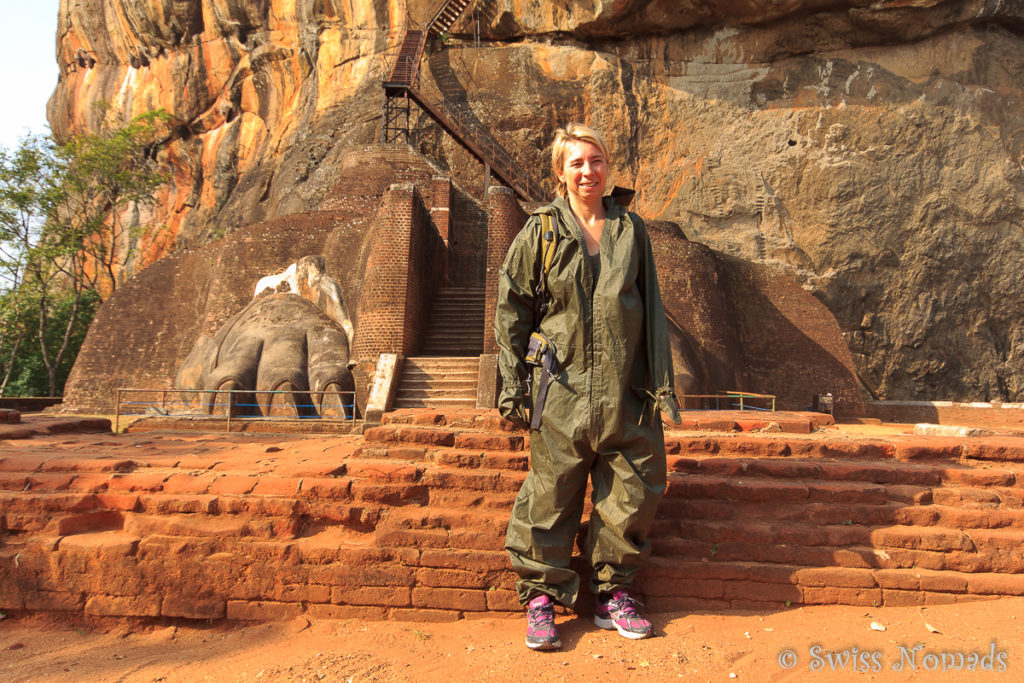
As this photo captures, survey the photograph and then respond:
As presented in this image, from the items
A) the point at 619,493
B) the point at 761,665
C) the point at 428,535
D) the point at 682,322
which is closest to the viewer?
the point at 761,665

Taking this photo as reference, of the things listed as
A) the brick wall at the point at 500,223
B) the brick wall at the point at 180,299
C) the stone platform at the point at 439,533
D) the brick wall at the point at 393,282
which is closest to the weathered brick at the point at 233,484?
the stone platform at the point at 439,533

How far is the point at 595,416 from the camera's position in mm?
2678

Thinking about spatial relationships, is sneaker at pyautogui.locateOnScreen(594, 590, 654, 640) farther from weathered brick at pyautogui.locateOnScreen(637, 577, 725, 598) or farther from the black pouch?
the black pouch

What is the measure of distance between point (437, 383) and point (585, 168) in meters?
6.32

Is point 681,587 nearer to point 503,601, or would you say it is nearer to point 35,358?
point 503,601

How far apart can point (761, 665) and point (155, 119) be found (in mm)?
32607

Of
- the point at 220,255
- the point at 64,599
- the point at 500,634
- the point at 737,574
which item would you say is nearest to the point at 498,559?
the point at 500,634

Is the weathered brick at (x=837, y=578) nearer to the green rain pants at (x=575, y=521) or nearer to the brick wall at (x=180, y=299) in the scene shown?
the green rain pants at (x=575, y=521)

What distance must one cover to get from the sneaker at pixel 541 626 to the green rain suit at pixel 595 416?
44 millimetres

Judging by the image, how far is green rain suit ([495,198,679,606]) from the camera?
270 centimetres

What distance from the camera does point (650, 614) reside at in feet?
9.61

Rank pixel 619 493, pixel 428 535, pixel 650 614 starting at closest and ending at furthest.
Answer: pixel 619 493
pixel 650 614
pixel 428 535

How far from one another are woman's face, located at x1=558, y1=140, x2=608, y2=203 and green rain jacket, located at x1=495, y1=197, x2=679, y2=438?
0.12 m

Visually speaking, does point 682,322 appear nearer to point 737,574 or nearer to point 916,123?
point 737,574
